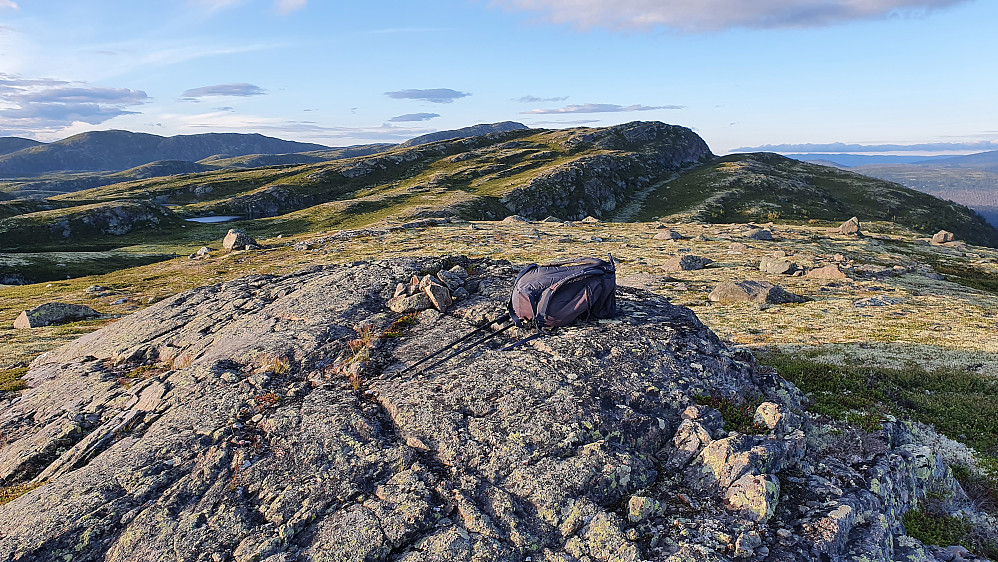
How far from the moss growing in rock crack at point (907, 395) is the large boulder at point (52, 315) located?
2075 inches

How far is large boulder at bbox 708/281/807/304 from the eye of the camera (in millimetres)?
38688

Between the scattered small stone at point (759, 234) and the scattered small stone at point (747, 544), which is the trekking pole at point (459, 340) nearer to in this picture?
the scattered small stone at point (747, 544)

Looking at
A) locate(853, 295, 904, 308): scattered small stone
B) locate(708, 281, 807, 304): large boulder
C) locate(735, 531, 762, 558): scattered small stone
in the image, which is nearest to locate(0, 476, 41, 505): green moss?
locate(735, 531, 762, 558): scattered small stone

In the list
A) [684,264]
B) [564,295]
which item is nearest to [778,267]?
[684,264]

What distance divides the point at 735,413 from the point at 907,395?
41.1 ft

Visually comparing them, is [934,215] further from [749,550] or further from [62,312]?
[62,312]

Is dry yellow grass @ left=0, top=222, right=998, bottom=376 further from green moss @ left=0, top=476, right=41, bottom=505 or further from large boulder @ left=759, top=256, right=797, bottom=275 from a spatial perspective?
green moss @ left=0, top=476, right=41, bottom=505

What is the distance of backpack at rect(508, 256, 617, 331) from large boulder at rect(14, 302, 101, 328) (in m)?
45.1

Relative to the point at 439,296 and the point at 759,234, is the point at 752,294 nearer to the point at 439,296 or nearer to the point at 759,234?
the point at 439,296

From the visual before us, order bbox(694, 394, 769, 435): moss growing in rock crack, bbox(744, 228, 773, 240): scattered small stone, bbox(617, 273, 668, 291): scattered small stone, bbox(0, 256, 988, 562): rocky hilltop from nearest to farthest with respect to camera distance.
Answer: bbox(0, 256, 988, 562): rocky hilltop → bbox(694, 394, 769, 435): moss growing in rock crack → bbox(617, 273, 668, 291): scattered small stone → bbox(744, 228, 773, 240): scattered small stone

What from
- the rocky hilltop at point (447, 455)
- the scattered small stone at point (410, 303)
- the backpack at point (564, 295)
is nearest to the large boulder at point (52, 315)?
the rocky hilltop at point (447, 455)

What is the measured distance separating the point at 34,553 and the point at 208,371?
543 cm

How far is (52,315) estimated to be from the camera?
129ft

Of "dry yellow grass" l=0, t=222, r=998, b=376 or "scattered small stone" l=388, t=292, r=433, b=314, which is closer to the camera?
"scattered small stone" l=388, t=292, r=433, b=314
